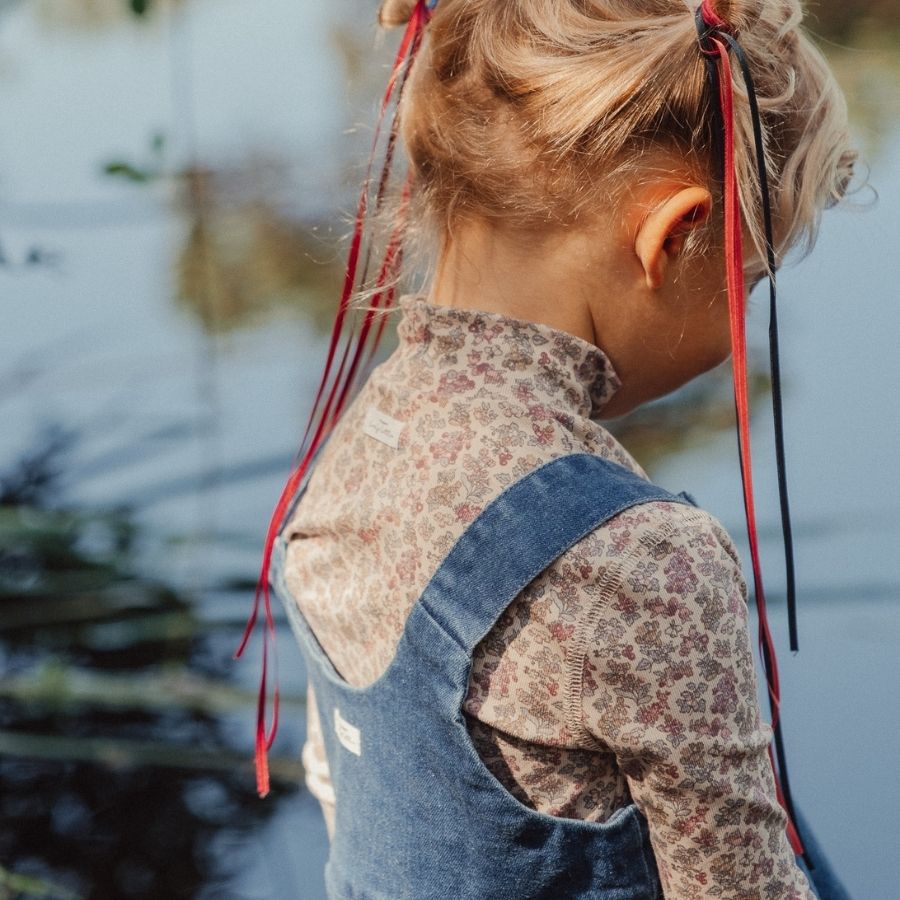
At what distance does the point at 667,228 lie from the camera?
67 centimetres

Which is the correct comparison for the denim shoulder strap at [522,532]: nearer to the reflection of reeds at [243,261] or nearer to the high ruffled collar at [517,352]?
the high ruffled collar at [517,352]

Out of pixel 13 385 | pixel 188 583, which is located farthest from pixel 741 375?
pixel 13 385

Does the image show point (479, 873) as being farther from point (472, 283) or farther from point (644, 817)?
point (472, 283)

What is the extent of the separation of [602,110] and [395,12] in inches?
10.4

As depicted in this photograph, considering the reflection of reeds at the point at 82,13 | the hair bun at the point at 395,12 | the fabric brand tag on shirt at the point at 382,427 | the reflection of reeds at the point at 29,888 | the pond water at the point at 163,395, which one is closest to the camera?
the fabric brand tag on shirt at the point at 382,427

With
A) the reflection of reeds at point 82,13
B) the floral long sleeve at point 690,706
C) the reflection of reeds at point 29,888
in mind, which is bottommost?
the reflection of reeds at point 29,888

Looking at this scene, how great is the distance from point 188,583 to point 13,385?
396 millimetres

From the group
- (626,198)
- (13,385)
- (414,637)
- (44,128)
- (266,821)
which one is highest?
(626,198)

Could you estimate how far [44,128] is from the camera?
1746mm

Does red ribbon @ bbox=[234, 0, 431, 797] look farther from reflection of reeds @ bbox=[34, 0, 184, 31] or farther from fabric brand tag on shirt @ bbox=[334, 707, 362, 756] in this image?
reflection of reeds @ bbox=[34, 0, 184, 31]

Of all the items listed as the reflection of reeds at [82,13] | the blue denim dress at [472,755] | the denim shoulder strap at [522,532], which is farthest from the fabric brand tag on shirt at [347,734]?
the reflection of reeds at [82,13]

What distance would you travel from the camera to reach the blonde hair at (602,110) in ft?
2.16

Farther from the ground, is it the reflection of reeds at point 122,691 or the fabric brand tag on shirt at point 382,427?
the fabric brand tag on shirt at point 382,427

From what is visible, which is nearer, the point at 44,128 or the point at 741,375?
the point at 741,375
